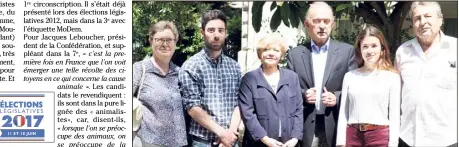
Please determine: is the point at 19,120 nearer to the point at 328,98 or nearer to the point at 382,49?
the point at 328,98

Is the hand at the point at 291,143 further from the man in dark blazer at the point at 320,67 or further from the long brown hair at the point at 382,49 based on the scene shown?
the long brown hair at the point at 382,49

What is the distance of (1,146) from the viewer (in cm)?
567

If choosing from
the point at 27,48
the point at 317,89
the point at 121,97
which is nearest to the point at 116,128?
the point at 121,97

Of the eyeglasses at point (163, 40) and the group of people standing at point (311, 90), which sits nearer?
the group of people standing at point (311, 90)

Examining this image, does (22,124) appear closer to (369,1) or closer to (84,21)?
(84,21)

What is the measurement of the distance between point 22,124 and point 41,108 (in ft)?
0.81

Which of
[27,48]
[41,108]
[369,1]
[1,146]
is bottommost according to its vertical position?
[1,146]

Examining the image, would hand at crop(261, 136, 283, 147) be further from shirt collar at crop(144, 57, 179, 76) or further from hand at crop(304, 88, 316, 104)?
shirt collar at crop(144, 57, 179, 76)

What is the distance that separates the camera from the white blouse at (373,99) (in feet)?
18.2

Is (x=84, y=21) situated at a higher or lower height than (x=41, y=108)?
higher

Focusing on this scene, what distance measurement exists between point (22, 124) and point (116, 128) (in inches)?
33.4

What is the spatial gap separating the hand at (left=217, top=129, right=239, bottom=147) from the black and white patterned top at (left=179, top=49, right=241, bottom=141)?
5cm

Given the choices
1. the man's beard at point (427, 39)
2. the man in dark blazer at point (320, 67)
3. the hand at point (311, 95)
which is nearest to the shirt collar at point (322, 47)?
the man in dark blazer at point (320, 67)

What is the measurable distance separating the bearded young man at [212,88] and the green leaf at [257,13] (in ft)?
0.87
